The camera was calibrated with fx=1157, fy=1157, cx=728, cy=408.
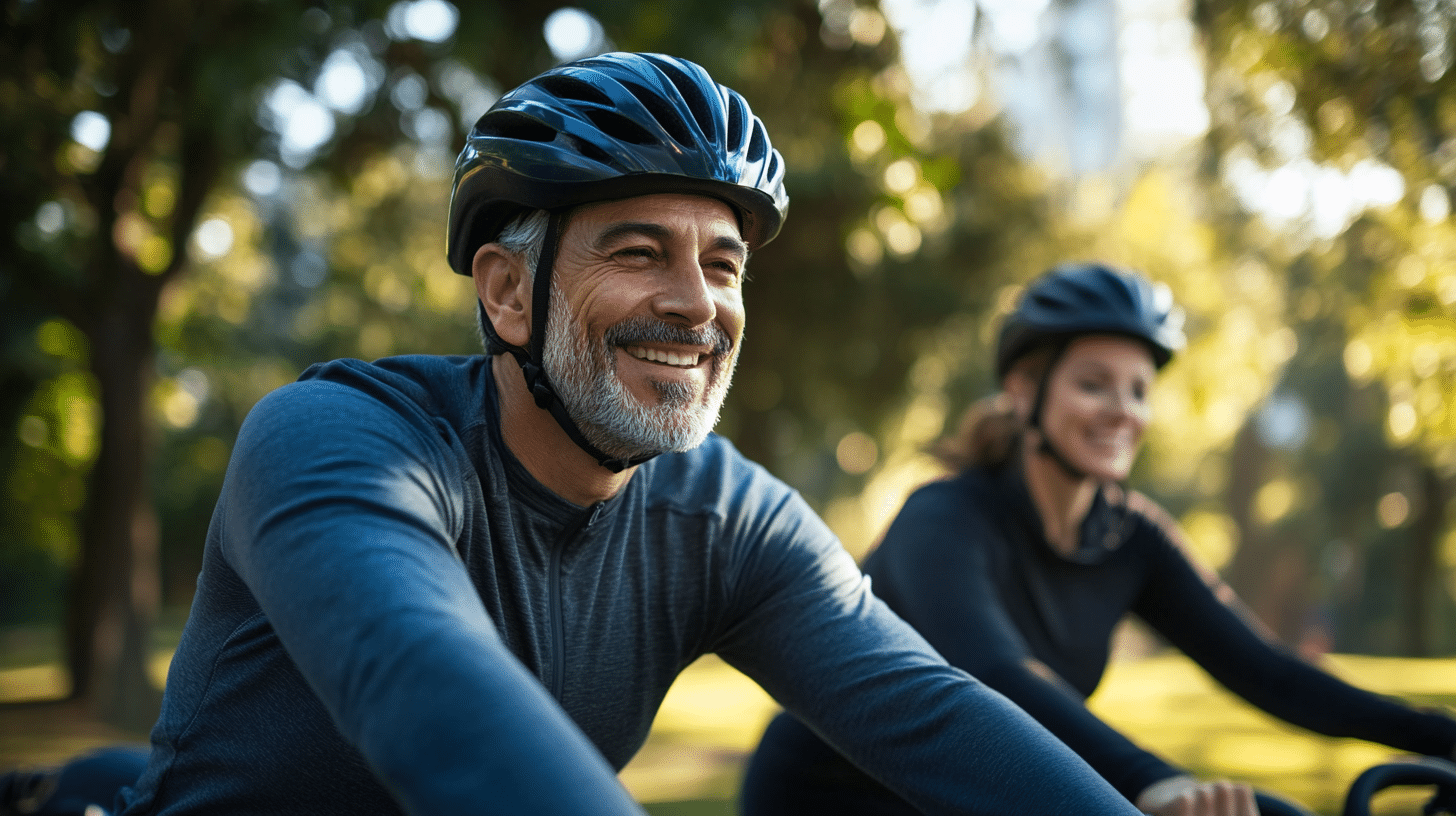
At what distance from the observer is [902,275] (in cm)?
1188

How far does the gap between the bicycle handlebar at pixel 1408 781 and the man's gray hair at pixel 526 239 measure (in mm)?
2037

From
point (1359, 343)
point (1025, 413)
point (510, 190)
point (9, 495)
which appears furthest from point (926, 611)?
point (9, 495)

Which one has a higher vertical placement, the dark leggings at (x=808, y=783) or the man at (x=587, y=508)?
the man at (x=587, y=508)

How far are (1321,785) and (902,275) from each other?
638cm

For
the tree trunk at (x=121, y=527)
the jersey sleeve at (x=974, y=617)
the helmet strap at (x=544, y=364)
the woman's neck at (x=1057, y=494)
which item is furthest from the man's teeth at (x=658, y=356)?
the tree trunk at (x=121, y=527)

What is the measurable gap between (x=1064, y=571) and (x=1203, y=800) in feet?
4.09

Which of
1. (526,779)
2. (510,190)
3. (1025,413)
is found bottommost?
(526,779)

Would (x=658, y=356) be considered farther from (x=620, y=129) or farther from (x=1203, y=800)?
(x=1203, y=800)

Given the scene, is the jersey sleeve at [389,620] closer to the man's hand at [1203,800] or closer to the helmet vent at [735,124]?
the helmet vent at [735,124]

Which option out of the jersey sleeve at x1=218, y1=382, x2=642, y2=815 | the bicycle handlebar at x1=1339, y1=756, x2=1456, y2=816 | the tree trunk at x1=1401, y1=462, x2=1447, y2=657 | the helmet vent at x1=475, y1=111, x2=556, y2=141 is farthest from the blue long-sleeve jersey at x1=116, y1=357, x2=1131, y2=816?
the tree trunk at x1=1401, y1=462, x2=1447, y2=657

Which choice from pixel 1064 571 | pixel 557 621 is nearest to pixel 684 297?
pixel 557 621

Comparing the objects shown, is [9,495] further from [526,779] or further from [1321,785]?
[526,779]

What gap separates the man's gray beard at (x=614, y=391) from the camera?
6.28ft

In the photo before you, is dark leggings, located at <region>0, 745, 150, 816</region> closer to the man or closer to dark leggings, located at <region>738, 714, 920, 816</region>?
the man
